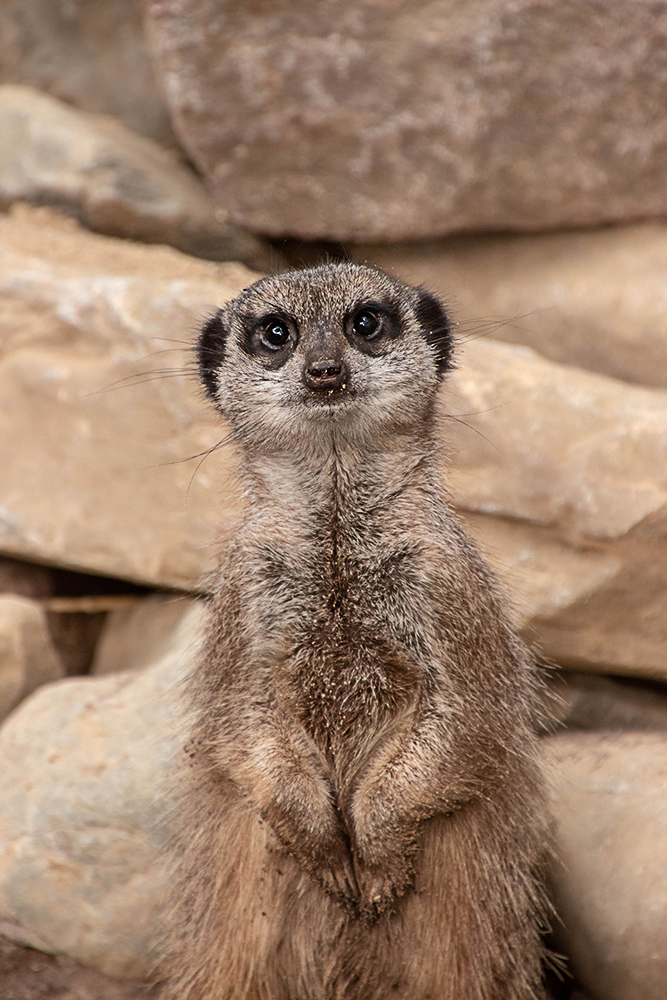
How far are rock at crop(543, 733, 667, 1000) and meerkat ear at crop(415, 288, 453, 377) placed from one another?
1072 millimetres

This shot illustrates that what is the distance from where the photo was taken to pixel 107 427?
12.1 feet

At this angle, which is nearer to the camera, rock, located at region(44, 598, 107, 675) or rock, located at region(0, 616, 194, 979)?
rock, located at region(0, 616, 194, 979)

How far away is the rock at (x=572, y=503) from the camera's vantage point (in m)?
3.15

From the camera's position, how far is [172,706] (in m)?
3.06

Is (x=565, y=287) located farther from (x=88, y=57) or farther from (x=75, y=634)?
(x=88, y=57)

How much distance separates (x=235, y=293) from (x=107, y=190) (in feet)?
2.94

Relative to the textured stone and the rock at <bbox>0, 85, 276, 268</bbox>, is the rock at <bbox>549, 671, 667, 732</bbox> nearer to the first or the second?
the textured stone

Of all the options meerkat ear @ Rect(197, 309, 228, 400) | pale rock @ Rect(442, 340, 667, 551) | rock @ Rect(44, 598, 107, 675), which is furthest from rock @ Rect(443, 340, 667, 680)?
rock @ Rect(44, 598, 107, 675)

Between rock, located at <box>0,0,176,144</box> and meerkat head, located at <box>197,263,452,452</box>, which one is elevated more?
rock, located at <box>0,0,176,144</box>

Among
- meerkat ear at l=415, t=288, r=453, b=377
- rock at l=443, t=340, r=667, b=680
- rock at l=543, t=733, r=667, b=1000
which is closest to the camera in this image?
rock at l=543, t=733, r=667, b=1000

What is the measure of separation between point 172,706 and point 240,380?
40.6 inches

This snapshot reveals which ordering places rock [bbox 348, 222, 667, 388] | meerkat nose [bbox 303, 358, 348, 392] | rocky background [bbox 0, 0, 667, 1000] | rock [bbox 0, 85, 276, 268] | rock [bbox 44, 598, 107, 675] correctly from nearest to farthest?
1. meerkat nose [bbox 303, 358, 348, 392]
2. rocky background [bbox 0, 0, 667, 1000]
3. rock [bbox 44, 598, 107, 675]
4. rock [bbox 348, 222, 667, 388]
5. rock [bbox 0, 85, 276, 268]

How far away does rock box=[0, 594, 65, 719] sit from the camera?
3.44 metres

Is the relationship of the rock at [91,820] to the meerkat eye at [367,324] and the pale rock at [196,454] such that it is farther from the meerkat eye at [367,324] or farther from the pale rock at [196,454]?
the meerkat eye at [367,324]
